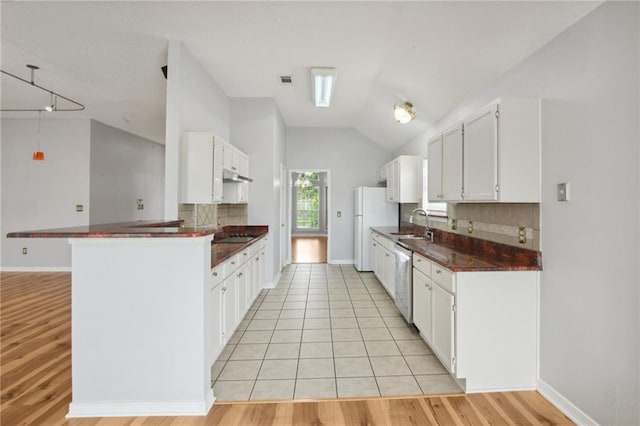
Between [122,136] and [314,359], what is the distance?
6.30 m

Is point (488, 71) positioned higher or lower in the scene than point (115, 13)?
lower

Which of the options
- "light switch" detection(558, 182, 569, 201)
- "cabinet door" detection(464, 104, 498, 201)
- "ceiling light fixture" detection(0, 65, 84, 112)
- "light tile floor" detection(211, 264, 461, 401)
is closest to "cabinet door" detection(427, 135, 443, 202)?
"cabinet door" detection(464, 104, 498, 201)

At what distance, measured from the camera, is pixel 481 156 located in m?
2.28

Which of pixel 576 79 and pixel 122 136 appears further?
pixel 122 136

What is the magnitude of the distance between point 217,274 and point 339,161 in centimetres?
476

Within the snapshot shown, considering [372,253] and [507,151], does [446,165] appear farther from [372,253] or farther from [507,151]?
[372,253]

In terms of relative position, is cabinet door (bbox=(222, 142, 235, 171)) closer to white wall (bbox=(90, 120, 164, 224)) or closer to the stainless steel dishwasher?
the stainless steel dishwasher

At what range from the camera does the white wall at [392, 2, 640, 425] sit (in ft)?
4.91

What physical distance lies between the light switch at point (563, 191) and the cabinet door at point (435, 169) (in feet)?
3.60

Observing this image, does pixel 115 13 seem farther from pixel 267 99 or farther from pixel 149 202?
pixel 149 202

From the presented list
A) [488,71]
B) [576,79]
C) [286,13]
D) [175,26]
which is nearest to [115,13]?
[175,26]

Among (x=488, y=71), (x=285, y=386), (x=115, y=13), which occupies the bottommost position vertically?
(x=285, y=386)

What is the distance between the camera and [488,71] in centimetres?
261

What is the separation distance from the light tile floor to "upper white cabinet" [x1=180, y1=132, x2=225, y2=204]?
1.48m
